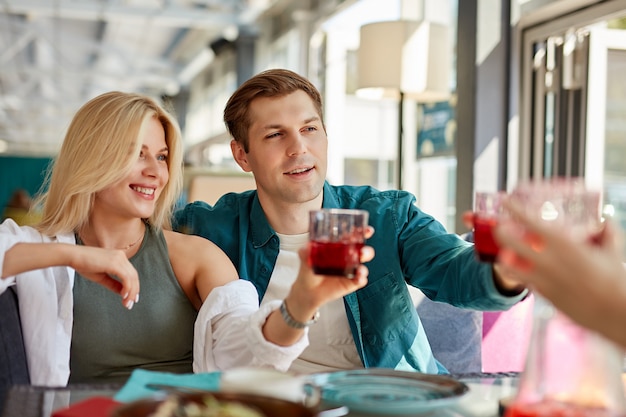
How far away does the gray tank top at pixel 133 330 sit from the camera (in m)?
1.91

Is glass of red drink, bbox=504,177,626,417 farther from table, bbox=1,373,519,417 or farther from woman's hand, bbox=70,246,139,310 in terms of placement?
woman's hand, bbox=70,246,139,310

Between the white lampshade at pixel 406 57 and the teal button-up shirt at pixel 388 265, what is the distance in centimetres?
220

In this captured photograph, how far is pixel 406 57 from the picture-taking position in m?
4.39

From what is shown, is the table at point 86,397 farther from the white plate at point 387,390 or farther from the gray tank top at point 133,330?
the gray tank top at point 133,330

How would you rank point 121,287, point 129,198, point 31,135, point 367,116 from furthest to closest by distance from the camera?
→ point 31,135 < point 367,116 < point 129,198 < point 121,287

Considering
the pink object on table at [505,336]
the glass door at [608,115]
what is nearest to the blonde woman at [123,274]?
the pink object on table at [505,336]

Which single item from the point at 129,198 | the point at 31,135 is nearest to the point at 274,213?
the point at 129,198

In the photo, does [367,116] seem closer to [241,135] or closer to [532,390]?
[241,135]

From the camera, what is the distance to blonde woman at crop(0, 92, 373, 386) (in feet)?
5.70

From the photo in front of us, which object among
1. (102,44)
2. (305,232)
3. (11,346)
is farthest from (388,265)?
(102,44)

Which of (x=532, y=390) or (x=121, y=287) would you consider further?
(x=121, y=287)

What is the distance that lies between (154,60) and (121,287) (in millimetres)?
12766

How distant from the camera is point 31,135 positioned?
88.4 feet

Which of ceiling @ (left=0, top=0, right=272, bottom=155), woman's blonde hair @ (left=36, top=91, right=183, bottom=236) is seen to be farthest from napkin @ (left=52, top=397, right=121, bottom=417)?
ceiling @ (left=0, top=0, right=272, bottom=155)
